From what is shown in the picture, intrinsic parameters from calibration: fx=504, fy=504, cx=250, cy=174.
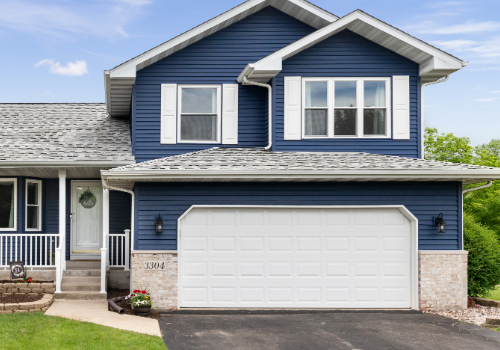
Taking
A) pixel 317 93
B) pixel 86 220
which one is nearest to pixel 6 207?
pixel 86 220

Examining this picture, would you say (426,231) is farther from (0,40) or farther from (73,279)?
(0,40)

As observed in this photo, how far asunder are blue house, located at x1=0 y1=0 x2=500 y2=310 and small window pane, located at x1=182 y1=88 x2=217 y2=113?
33mm

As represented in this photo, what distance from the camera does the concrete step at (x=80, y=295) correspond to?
1063cm

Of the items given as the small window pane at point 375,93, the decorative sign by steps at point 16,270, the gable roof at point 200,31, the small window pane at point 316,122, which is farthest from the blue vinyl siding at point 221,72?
the decorative sign by steps at point 16,270

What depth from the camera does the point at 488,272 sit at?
11438mm

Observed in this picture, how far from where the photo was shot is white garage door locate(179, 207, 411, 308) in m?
10.2

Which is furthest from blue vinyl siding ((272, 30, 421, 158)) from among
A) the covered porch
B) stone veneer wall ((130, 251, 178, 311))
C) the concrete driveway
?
the covered porch

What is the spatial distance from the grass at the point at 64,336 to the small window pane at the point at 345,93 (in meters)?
6.64

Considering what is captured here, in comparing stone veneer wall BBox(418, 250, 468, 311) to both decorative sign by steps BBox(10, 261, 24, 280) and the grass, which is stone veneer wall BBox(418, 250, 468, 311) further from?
decorative sign by steps BBox(10, 261, 24, 280)

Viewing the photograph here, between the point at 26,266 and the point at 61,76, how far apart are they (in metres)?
63.3

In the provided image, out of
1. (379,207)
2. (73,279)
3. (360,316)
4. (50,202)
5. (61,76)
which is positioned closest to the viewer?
(360,316)

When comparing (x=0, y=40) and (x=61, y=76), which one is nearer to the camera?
(x=0, y=40)

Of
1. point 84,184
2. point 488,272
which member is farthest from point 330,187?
point 84,184

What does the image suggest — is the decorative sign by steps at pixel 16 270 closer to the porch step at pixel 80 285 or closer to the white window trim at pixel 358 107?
the porch step at pixel 80 285
